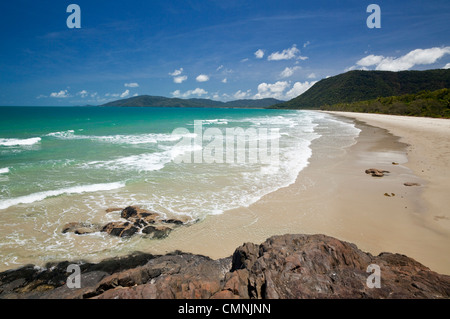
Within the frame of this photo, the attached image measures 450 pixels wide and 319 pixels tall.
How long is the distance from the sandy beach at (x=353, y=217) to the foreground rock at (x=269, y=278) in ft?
5.04

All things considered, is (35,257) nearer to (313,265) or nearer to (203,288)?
(203,288)

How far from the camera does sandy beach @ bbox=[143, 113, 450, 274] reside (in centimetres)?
577

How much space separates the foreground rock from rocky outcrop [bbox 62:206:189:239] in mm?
1663

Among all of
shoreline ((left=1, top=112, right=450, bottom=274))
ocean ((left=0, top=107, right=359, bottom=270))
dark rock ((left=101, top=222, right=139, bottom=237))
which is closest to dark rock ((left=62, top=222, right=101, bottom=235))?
ocean ((left=0, top=107, right=359, bottom=270))

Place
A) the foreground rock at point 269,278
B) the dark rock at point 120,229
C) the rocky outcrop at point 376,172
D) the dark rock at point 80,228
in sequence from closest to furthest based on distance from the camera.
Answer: the foreground rock at point 269,278 < the dark rock at point 120,229 < the dark rock at point 80,228 < the rocky outcrop at point 376,172

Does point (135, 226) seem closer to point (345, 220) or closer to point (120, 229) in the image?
point (120, 229)

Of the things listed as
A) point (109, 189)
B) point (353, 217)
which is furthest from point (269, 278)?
point (109, 189)

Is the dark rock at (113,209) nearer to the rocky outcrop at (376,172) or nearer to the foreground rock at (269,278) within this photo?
the foreground rock at (269,278)

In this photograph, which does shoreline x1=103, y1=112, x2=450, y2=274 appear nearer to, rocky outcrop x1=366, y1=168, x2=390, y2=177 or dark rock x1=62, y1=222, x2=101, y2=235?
rocky outcrop x1=366, y1=168, x2=390, y2=177

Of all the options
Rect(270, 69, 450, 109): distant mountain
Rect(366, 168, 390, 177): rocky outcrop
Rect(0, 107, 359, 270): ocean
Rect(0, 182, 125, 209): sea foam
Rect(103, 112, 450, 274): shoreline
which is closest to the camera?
Rect(103, 112, 450, 274): shoreline

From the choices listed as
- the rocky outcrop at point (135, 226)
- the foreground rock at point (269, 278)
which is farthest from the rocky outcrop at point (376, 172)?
the rocky outcrop at point (135, 226)

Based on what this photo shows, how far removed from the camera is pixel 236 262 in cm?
439

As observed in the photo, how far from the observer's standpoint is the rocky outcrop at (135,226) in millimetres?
6496
